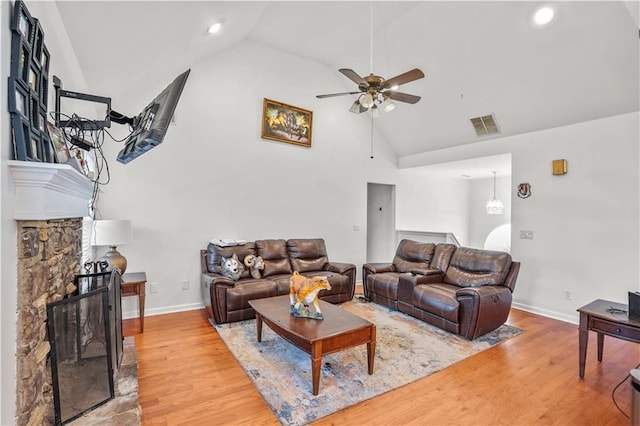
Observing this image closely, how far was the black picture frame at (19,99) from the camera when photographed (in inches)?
49.9

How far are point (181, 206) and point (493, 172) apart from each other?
6.37 meters

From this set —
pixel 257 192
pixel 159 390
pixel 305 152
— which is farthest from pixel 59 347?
pixel 305 152

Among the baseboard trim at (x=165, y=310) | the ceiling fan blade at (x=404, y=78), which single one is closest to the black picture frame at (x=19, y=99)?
the ceiling fan blade at (x=404, y=78)

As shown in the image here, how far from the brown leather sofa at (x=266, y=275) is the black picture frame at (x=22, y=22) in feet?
9.35

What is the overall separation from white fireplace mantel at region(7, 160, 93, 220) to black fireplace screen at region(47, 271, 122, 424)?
1.73ft

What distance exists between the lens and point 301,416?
2.12m

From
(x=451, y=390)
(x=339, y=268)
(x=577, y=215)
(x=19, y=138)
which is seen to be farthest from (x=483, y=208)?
(x=19, y=138)

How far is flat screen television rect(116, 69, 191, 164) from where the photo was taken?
1.80m

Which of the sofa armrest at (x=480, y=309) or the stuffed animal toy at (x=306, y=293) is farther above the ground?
the stuffed animal toy at (x=306, y=293)

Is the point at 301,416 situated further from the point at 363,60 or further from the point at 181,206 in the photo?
the point at 363,60

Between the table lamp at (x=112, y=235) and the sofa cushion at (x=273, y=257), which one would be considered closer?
the table lamp at (x=112, y=235)

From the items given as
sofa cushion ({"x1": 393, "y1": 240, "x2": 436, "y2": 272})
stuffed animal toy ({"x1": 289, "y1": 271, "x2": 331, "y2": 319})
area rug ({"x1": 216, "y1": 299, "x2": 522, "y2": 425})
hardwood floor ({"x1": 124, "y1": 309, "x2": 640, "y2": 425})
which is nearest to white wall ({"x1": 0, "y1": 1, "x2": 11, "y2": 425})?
hardwood floor ({"x1": 124, "y1": 309, "x2": 640, "y2": 425})

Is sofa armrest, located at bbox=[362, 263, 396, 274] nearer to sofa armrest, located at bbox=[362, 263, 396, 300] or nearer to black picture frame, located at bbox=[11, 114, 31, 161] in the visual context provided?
sofa armrest, located at bbox=[362, 263, 396, 300]

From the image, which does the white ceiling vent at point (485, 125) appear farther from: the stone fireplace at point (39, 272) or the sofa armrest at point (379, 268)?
the stone fireplace at point (39, 272)
